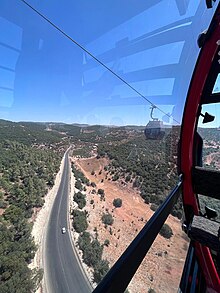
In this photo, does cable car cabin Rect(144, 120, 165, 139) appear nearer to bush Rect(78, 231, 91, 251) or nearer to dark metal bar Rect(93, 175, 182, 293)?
bush Rect(78, 231, 91, 251)

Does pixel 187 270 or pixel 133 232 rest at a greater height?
pixel 133 232

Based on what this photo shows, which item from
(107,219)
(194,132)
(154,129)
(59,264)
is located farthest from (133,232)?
(107,219)

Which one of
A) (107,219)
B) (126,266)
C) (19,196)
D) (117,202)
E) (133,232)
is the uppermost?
(126,266)

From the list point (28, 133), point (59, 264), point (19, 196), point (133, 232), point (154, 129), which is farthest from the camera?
point (28, 133)

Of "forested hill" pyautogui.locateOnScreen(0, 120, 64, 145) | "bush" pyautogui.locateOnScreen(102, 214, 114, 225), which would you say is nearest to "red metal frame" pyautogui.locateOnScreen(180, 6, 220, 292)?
"bush" pyautogui.locateOnScreen(102, 214, 114, 225)

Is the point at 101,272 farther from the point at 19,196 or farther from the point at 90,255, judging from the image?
the point at 19,196

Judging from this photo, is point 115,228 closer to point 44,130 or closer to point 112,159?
point 112,159
